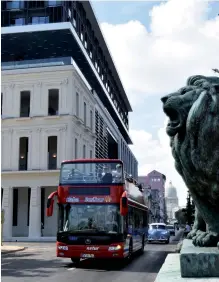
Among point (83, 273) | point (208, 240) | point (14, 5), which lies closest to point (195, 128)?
point (208, 240)

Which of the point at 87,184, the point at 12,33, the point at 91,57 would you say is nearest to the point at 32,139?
the point at 12,33

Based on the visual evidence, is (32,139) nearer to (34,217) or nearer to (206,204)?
(34,217)

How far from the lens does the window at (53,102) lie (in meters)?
38.0

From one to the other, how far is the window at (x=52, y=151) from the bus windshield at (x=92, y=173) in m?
21.6

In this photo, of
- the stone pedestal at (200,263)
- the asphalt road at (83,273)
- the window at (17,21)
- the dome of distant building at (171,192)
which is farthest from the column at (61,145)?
the dome of distant building at (171,192)

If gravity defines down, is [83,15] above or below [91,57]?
above

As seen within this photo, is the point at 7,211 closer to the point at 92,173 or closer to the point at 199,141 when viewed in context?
the point at 92,173

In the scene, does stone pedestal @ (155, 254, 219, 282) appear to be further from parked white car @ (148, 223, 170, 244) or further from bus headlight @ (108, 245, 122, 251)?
parked white car @ (148, 223, 170, 244)

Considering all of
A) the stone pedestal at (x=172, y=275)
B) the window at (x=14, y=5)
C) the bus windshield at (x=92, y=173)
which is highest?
the window at (x=14, y=5)

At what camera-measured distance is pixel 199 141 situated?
2900 millimetres

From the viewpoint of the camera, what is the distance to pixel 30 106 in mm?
37094

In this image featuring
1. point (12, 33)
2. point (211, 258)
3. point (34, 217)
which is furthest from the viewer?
point (12, 33)

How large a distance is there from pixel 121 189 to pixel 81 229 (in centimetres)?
180

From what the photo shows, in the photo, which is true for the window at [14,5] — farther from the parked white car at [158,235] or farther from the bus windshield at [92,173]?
the bus windshield at [92,173]
